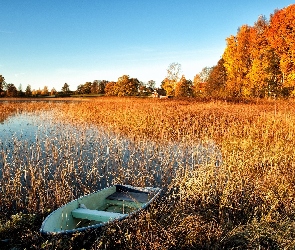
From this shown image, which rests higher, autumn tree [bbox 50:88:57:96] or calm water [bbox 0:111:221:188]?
autumn tree [bbox 50:88:57:96]

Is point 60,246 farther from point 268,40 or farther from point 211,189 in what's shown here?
point 268,40

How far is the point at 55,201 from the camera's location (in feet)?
17.9

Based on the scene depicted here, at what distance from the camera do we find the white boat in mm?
3987

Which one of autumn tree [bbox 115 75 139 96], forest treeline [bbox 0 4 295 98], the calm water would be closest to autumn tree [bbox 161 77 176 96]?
forest treeline [bbox 0 4 295 98]

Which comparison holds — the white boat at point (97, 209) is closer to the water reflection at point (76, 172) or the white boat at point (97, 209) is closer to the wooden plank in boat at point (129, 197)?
the wooden plank in boat at point (129, 197)

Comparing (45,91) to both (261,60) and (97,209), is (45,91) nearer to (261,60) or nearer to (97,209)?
(261,60)

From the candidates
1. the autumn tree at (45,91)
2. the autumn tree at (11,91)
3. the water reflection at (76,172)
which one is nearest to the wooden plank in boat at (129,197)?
the water reflection at (76,172)

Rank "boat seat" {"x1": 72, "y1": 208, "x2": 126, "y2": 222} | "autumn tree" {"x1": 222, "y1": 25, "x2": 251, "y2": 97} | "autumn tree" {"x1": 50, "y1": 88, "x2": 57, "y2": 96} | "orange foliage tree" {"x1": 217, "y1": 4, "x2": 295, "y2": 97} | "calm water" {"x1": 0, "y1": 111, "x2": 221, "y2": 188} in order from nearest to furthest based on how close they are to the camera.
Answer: "boat seat" {"x1": 72, "y1": 208, "x2": 126, "y2": 222} < "calm water" {"x1": 0, "y1": 111, "x2": 221, "y2": 188} < "orange foliage tree" {"x1": 217, "y1": 4, "x2": 295, "y2": 97} < "autumn tree" {"x1": 222, "y1": 25, "x2": 251, "y2": 97} < "autumn tree" {"x1": 50, "y1": 88, "x2": 57, "y2": 96}

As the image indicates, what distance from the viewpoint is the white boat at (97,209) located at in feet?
13.1

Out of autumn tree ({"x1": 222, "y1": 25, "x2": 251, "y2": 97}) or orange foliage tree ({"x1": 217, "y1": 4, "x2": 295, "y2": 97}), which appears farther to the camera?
autumn tree ({"x1": 222, "y1": 25, "x2": 251, "y2": 97})

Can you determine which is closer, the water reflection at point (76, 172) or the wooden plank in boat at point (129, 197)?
the wooden plank in boat at point (129, 197)

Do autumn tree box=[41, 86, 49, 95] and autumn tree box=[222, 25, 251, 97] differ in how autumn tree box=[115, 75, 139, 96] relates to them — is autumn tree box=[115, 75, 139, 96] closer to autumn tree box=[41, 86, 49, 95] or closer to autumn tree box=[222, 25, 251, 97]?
autumn tree box=[41, 86, 49, 95]

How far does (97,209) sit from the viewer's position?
5113 mm

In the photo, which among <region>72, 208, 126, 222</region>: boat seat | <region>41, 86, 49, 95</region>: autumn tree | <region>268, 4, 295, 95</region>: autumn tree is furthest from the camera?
<region>41, 86, 49, 95</region>: autumn tree
